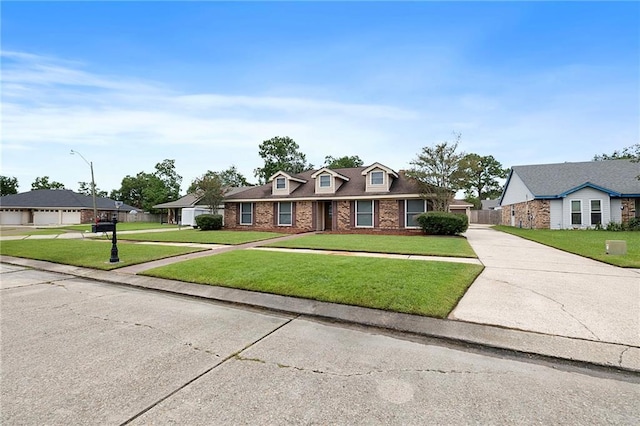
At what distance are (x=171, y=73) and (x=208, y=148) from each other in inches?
643

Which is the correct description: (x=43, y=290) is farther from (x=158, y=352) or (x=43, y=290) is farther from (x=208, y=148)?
(x=208, y=148)

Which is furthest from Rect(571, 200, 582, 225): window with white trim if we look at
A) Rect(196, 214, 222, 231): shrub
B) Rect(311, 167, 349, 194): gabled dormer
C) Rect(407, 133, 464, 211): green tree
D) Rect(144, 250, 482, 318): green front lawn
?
Rect(196, 214, 222, 231): shrub

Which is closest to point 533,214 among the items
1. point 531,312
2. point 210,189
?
point 531,312

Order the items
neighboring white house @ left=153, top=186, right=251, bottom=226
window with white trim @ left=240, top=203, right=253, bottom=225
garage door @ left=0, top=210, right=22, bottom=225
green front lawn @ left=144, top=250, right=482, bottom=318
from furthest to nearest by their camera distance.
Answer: garage door @ left=0, top=210, right=22, bottom=225, neighboring white house @ left=153, top=186, right=251, bottom=226, window with white trim @ left=240, top=203, right=253, bottom=225, green front lawn @ left=144, top=250, right=482, bottom=318

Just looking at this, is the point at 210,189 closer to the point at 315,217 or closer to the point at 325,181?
the point at 315,217

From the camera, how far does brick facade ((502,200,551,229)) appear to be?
71.9 feet

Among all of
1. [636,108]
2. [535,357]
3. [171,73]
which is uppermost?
[171,73]

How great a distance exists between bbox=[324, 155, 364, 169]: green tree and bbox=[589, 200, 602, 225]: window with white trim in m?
34.6

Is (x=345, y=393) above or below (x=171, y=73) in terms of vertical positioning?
below

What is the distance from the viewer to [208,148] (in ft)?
97.9

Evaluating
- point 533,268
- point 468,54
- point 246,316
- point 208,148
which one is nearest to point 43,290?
point 246,316

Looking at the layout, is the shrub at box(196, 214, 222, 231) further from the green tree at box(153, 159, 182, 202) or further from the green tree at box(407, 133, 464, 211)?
the green tree at box(153, 159, 182, 202)

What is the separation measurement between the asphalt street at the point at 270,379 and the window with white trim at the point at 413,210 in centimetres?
1522

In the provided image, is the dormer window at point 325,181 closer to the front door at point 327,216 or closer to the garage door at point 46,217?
the front door at point 327,216
